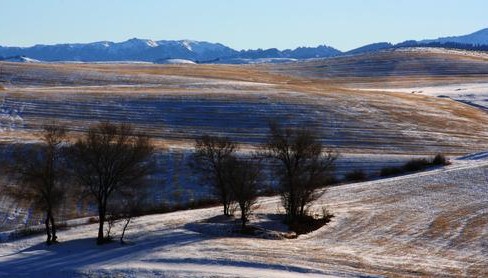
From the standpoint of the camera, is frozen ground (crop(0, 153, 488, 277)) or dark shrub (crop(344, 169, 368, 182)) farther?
dark shrub (crop(344, 169, 368, 182))

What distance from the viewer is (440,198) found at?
158 feet

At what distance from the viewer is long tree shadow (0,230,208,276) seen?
32250 millimetres

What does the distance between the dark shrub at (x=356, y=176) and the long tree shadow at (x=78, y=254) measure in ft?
72.7

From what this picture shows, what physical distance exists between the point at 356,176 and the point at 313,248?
75.7ft

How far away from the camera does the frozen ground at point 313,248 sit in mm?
31406

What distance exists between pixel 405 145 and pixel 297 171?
2809 centimetres

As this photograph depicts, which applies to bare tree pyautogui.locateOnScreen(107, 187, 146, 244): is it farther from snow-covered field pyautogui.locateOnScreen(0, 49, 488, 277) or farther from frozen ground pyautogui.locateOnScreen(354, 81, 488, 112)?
frozen ground pyautogui.locateOnScreen(354, 81, 488, 112)

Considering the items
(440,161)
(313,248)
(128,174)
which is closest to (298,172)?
(313,248)

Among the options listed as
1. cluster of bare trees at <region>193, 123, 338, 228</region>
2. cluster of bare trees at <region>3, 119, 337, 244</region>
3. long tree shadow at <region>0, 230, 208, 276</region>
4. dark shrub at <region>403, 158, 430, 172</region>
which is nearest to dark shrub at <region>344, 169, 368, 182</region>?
dark shrub at <region>403, 158, 430, 172</region>

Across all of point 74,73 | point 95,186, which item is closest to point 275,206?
point 95,186

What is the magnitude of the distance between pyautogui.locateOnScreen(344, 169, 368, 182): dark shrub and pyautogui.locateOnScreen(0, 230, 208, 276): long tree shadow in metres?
22.2

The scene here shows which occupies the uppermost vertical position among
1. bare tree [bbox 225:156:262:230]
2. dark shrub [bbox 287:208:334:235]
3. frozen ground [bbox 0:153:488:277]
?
bare tree [bbox 225:156:262:230]

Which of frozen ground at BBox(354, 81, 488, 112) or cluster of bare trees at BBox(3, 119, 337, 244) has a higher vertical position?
frozen ground at BBox(354, 81, 488, 112)

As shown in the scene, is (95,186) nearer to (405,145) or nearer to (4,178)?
(4,178)
